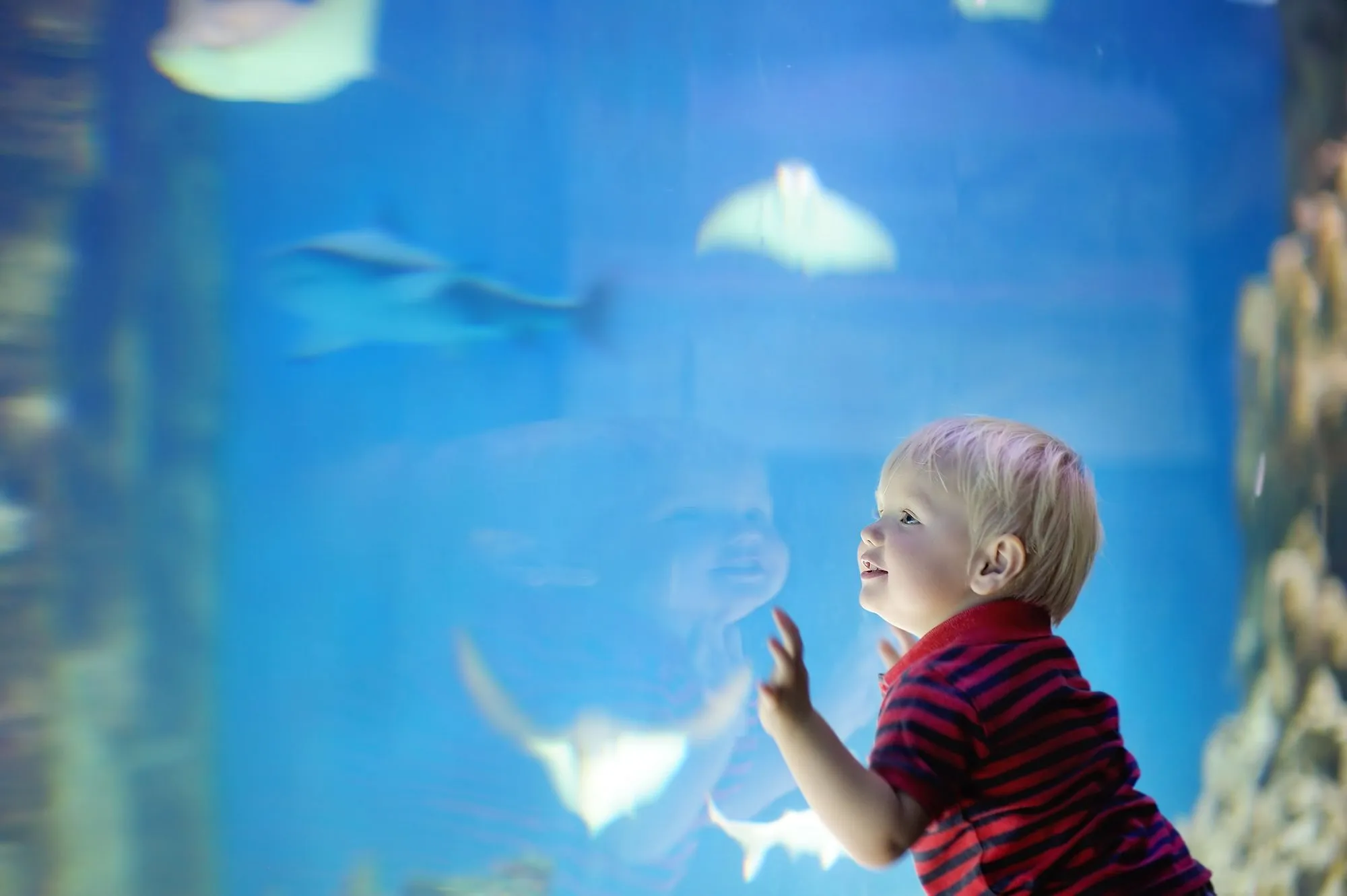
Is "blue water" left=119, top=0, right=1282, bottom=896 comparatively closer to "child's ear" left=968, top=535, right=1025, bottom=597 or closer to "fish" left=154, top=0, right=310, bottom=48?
"fish" left=154, top=0, right=310, bottom=48

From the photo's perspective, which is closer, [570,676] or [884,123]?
[570,676]

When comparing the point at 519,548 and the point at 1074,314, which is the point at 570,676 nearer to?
the point at 519,548

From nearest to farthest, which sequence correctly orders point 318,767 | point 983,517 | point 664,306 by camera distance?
point 983,517, point 318,767, point 664,306

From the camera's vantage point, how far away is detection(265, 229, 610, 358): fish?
8.88 feet

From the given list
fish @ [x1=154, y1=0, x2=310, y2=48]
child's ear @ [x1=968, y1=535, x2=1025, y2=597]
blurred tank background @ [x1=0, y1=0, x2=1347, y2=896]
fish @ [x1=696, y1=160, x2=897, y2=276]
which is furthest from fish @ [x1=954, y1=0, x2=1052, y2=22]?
child's ear @ [x1=968, y1=535, x2=1025, y2=597]

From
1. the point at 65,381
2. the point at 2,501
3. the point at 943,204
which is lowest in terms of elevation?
the point at 2,501

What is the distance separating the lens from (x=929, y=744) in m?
0.90

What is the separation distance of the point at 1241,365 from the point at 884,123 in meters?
1.35

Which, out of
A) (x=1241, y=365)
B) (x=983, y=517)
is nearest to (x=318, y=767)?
(x=983, y=517)

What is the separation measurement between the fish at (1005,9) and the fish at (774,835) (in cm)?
231

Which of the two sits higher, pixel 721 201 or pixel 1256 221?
pixel 1256 221

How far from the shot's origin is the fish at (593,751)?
267 centimetres

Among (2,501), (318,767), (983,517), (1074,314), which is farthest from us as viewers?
(1074,314)

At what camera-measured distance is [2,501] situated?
2.45 m
